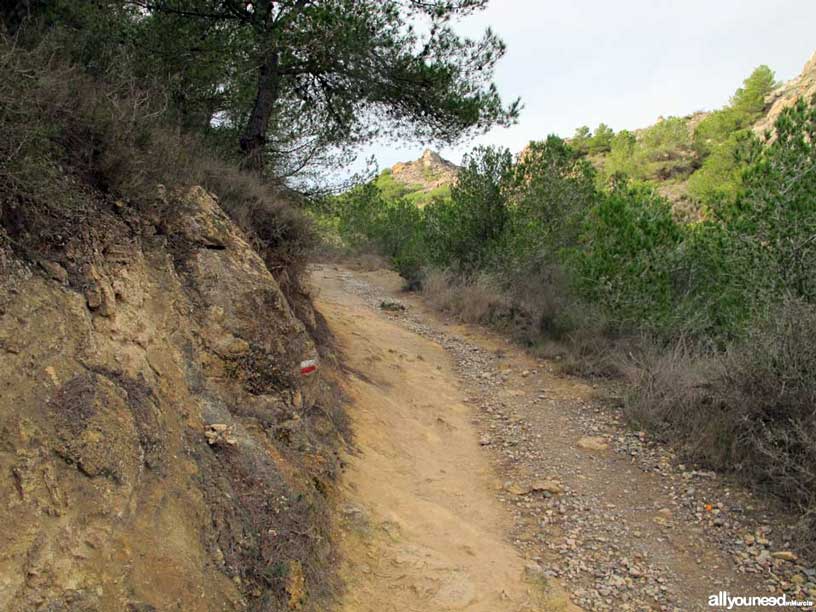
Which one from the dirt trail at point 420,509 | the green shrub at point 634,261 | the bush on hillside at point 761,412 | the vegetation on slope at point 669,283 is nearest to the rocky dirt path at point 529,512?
the dirt trail at point 420,509

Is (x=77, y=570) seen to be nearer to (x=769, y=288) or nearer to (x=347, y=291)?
(x=769, y=288)

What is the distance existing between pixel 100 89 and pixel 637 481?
5.88 metres

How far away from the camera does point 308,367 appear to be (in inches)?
192

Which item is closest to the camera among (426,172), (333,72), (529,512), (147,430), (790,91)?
(147,430)

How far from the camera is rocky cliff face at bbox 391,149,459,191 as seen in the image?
59031 millimetres

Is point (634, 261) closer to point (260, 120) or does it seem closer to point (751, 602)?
point (751, 602)

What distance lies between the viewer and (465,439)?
20.9ft

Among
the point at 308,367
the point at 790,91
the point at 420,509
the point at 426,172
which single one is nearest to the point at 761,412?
the point at 420,509

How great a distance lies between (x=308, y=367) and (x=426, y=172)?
60.3 meters

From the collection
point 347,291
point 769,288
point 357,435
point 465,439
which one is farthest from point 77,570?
point 347,291

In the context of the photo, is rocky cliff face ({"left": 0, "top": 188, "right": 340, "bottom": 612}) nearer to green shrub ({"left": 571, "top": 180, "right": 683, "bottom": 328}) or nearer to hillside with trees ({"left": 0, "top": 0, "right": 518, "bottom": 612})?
hillside with trees ({"left": 0, "top": 0, "right": 518, "bottom": 612})

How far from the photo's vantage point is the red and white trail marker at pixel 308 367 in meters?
4.80

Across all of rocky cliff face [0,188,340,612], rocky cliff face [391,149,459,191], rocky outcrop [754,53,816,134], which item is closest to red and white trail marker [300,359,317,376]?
rocky cliff face [0,188,340,612]

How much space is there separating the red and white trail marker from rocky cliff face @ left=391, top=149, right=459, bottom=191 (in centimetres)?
4956
